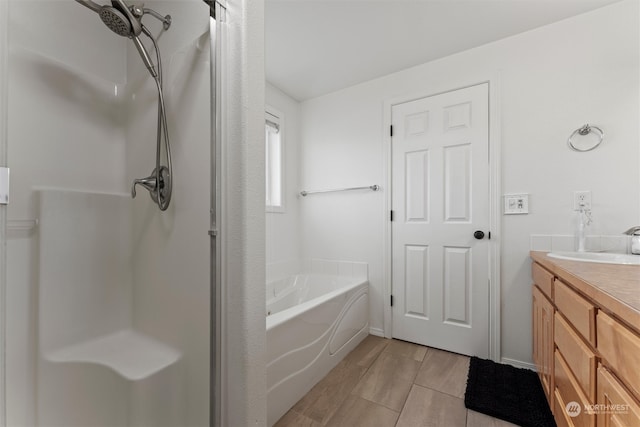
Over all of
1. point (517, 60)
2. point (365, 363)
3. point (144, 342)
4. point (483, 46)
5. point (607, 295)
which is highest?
point (483, 46)

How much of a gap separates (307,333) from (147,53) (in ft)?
5.51

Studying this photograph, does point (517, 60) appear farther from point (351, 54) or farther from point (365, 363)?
point (365, 363)

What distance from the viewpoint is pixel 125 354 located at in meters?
1.24

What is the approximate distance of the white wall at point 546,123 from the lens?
153 cm

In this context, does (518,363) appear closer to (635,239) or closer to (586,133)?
(635,239)

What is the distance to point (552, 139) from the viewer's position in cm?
170

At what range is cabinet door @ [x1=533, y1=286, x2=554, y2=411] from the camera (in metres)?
1.24

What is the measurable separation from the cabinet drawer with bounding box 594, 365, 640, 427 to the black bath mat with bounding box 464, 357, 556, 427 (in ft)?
2.50

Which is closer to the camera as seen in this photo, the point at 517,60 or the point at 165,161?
the point at 165,161

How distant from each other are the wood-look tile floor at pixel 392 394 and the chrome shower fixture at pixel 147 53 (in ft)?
4.29

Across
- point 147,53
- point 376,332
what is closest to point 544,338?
point 376,332

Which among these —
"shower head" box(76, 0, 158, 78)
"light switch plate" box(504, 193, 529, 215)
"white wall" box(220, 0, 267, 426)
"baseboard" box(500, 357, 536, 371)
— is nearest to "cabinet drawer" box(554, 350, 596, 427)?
"baseboard" box(500, 357, 536, 371)

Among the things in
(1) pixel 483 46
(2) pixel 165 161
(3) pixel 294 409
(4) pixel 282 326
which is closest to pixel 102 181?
(2) pixel 165 161

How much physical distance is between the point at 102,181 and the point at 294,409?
1625 mm
